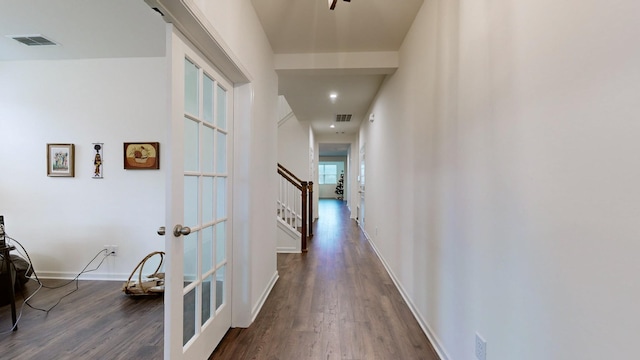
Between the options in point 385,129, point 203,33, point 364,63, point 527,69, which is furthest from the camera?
point 385,129

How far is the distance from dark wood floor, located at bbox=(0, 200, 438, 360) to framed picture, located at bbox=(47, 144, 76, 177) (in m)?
1.34

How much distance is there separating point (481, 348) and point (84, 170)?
4.31 m

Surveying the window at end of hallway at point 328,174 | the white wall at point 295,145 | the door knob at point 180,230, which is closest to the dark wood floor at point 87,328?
the door knob at point 180,230

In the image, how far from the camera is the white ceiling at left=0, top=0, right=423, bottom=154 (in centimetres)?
222

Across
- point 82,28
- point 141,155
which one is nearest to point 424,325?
point 141,155

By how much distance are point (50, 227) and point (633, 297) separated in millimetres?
4889

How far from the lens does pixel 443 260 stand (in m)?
1.76

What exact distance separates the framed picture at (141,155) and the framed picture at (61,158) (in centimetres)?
67

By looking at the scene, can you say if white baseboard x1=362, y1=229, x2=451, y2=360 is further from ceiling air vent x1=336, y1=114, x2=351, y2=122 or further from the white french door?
ceiling air vent x1=336, y1=114, x2=351, y2=122

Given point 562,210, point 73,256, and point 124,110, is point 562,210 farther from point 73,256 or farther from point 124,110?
point 73,256

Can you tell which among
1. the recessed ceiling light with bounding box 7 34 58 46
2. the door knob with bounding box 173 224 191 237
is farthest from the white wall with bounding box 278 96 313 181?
the door knob with bounding box 173 224 191 237

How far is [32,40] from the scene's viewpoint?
2758 mm

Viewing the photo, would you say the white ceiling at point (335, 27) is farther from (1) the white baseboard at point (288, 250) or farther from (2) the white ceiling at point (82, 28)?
(1) the white baseboard at point (288, 250)

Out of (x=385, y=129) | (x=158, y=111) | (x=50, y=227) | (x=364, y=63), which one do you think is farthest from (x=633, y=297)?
(x=50, y=227)
